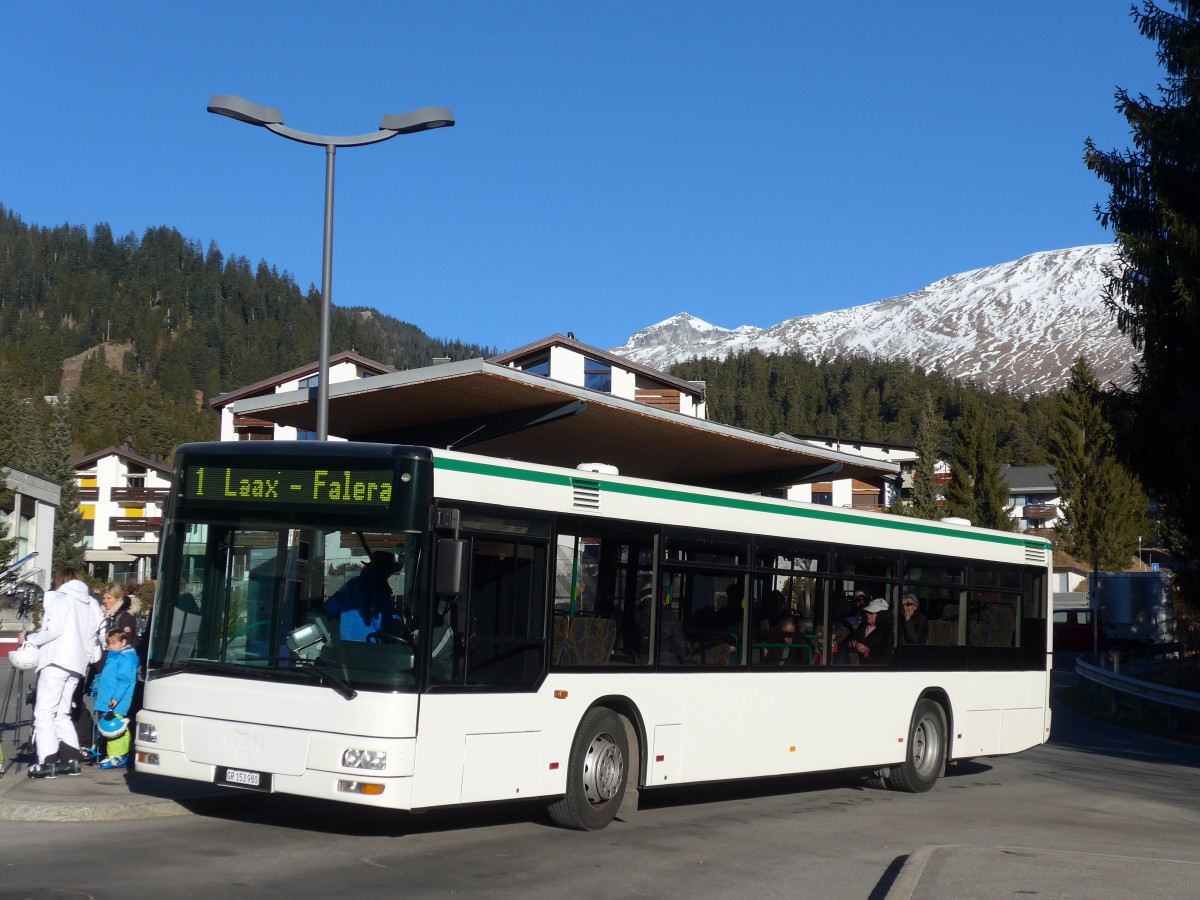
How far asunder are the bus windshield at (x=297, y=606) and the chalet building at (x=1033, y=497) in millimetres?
112939

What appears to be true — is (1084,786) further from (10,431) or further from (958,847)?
(10,431)

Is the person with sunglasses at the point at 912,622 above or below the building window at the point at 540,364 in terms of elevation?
below

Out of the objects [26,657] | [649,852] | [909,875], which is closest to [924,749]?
[649,852]

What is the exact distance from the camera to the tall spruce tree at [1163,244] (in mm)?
23312

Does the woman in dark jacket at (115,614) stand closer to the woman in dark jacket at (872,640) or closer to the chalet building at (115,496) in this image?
the woman in dark jacket at (872,640)

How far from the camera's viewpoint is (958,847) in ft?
32.5

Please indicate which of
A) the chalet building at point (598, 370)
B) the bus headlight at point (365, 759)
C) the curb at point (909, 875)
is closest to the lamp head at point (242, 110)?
the bus headlight at point (365, 759)

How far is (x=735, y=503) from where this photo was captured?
41.8 feet

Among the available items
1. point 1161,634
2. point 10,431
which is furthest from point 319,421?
point 10,431

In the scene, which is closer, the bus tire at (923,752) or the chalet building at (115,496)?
the bus tire at (923,752)

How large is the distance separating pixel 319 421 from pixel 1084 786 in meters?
9.69

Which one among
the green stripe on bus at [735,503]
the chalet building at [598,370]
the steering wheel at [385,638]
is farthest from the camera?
the chalet building at [598,370]

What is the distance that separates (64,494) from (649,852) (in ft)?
288

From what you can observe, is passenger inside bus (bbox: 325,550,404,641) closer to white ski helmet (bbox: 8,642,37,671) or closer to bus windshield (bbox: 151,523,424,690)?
bus windshield (bbox: 151,523,424,690)
